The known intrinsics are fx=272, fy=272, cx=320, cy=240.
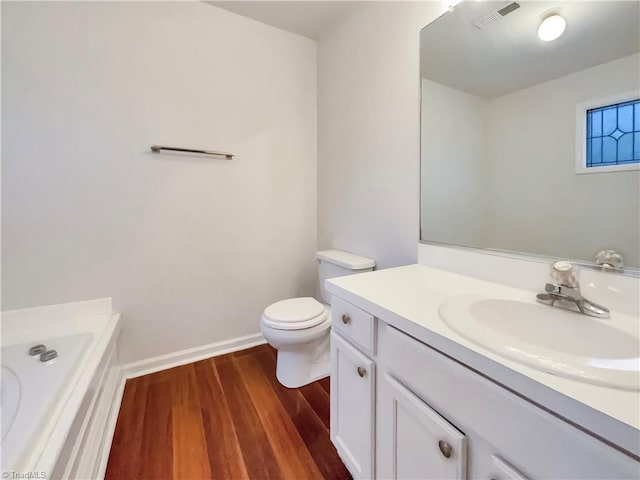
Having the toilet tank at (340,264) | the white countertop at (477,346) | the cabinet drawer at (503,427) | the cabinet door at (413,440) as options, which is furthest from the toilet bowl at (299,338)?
the cabinet drawer at (503,427)

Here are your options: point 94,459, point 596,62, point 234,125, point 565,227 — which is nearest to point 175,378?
point 94,459

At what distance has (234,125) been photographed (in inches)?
77.2

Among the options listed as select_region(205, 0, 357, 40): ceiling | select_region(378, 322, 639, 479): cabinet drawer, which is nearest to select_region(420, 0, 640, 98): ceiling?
select_region(205, 0, 357, 40): ceiling

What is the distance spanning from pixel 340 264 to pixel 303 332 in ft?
1.55

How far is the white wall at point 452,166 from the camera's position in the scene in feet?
3.71

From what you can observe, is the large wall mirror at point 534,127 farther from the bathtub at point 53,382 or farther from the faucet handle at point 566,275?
the bathtub at point 53,382

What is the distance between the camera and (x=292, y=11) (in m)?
1.88

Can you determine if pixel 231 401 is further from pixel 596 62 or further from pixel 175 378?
pixel 596 62

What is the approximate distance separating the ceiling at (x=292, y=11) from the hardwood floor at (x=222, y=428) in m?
2.44

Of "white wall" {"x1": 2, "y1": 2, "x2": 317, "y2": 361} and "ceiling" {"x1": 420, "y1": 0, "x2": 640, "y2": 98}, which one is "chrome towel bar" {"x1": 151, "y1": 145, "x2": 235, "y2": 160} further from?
"ceiling" {"x1": 420, "y1": 0, "x2": 640, "y2": 98}

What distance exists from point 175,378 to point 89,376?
0.71 meters

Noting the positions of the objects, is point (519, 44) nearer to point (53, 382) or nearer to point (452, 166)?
point (452, 166)

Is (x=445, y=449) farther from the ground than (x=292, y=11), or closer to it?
closer to it

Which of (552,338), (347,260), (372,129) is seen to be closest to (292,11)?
(372,129)
